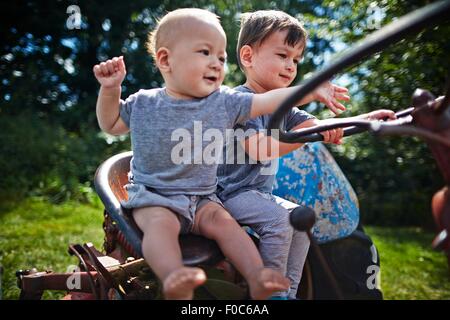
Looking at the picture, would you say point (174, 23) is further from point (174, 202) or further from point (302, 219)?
point (302, 219)

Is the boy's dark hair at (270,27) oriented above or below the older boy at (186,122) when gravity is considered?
above

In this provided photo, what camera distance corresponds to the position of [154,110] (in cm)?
155

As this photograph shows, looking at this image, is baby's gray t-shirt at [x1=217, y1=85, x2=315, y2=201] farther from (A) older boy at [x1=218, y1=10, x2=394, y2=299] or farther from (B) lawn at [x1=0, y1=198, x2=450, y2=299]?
(B) lawn at [x1=0, y1=198, x2=450, y2=299]

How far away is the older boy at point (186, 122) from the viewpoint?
1437 millimetres

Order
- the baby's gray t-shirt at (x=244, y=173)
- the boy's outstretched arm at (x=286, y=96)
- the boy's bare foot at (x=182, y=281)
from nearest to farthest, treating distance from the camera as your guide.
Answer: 1. the boy's bare foot at (x=182, y=281)
2. the boy's outstretched arm at (x=286, y=96)
3. the baby's gray t-shirt at (x=244, y=173)

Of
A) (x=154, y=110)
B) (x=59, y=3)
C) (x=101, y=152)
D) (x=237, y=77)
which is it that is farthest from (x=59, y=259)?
(x=59, y=3)

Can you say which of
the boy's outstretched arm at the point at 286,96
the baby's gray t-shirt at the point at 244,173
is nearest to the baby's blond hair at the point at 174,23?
the boy's outstretched arm at the point at 286,96

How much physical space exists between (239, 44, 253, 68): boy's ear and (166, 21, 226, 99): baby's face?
44 cm

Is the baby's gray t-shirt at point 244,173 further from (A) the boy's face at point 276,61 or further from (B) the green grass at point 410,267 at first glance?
(B) the green grass at point 410,267

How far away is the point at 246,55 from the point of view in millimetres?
1964

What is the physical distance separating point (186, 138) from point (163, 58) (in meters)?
0.26

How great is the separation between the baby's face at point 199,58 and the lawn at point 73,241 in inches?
79.3

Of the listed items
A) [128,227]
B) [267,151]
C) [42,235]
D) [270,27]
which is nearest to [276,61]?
[270,27]

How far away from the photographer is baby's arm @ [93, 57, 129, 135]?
159 cm
